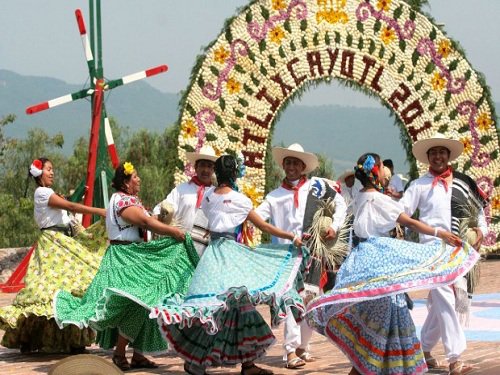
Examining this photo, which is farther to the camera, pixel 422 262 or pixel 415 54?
pixel 415 54

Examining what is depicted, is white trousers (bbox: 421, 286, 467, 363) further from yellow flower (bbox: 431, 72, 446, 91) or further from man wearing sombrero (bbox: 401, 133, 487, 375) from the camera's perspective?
yellow flower (bbox: 431, 72, 446, 91)

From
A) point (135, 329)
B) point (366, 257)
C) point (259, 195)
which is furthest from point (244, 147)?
point (366, 257)

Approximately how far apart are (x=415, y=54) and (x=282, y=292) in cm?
862

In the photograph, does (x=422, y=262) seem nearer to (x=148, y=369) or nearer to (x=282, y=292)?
(x=282, y=292)

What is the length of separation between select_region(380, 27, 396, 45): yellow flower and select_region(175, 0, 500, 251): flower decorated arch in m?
0.01

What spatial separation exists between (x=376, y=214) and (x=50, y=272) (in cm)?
311

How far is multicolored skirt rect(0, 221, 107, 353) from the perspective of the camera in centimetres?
858

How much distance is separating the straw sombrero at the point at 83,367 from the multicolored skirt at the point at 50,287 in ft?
11.3

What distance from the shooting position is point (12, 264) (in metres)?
17.2

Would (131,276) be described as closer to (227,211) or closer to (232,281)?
(227,211)

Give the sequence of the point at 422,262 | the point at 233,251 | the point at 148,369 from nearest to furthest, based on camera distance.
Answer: the point at 422,262 < the point at 233,251 < the point at 148,369

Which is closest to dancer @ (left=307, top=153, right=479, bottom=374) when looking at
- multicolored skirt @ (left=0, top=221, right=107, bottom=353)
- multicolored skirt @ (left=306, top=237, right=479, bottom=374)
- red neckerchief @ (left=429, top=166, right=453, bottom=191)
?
multicolored skirt @ (left=306, top=237, right=479, bottom=374)

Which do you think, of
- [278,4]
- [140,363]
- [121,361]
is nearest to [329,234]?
[140,363]

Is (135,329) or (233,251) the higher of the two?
(233,251)
